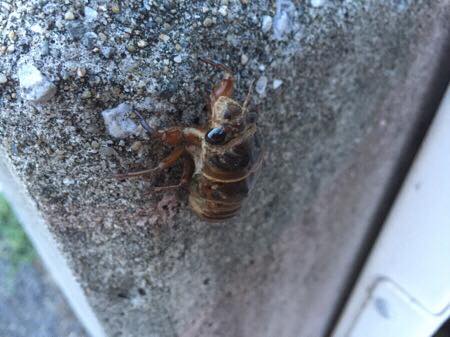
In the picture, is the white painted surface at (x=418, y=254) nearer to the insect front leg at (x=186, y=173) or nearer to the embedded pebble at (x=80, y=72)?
the insect front leg at (x=186, y=173)

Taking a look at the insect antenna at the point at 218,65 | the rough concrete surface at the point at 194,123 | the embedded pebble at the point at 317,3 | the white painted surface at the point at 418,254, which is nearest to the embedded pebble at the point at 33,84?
the rough concrete surface at the point at 194,123

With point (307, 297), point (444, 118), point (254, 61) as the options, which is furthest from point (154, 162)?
point (307, 297)

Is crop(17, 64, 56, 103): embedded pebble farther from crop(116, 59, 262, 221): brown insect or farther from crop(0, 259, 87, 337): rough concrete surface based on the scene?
crop(0, 259, 87, 337): rough concrete surface

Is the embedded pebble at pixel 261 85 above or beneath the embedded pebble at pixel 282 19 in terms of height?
beneath

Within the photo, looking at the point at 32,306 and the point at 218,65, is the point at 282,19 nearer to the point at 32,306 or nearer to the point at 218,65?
the point at 218,65

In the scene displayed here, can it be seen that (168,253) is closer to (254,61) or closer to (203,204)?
(203,204)

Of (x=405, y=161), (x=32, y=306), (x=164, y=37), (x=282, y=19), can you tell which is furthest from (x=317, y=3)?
(x=32, y=306)
